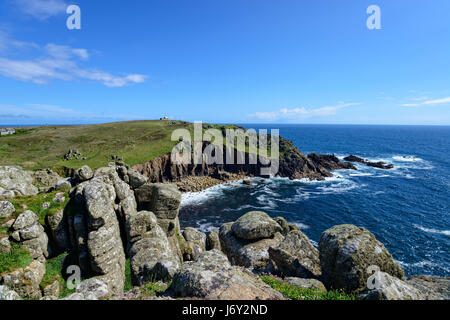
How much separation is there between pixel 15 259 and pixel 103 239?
673 centimetres

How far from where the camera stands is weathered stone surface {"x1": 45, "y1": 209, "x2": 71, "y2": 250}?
72.9 feet

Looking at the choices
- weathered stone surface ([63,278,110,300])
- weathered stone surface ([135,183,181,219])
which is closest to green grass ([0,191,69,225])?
weathered stone surface ([135,183,181,219])

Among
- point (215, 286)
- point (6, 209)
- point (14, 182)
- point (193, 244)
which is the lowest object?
point (193, 244)

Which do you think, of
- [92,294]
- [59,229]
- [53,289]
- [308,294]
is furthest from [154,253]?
[308,294]

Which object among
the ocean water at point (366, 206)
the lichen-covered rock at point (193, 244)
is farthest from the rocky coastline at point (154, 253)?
the ocean water at point (366, 206)

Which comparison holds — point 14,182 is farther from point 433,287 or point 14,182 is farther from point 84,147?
point 84,147

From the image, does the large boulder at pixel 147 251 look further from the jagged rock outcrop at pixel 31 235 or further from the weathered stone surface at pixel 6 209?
the weathered stone surface at pixel 6 209

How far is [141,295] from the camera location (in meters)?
12.2

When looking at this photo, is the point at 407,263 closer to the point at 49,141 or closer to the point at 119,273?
the point at 119,273

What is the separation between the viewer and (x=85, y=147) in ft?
301

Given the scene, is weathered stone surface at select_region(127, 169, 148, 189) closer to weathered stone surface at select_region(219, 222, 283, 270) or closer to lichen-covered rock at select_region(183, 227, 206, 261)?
lichen-covered rock at select_region(183, 227, 206, 261)

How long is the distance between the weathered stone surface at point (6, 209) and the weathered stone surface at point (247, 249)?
23.2 m
